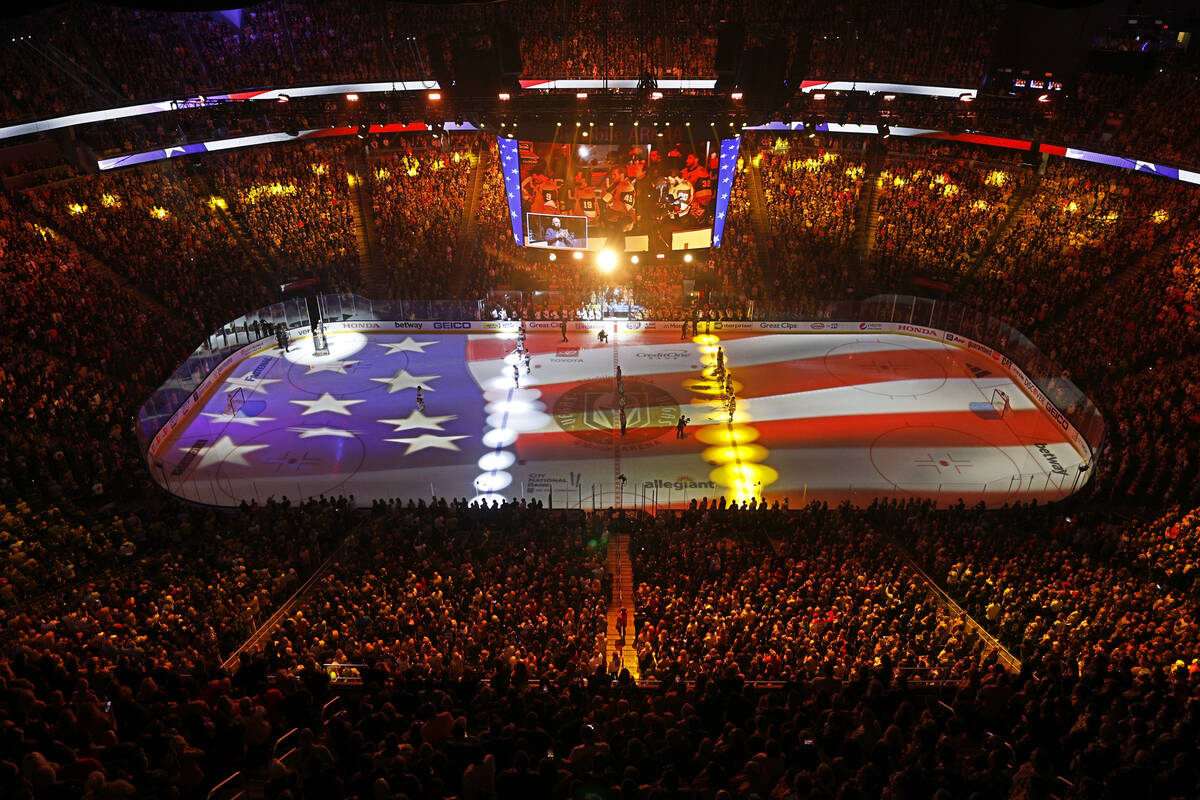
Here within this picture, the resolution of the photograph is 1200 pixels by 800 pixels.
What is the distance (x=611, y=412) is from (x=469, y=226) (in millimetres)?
18360

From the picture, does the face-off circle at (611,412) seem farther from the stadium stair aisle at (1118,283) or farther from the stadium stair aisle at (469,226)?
the stadium stair aisle at (1118,283)

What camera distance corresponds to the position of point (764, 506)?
21.6 metres

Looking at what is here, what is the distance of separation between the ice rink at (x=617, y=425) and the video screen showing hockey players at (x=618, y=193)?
548cm

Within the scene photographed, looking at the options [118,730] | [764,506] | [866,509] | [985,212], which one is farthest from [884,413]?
[118,730]

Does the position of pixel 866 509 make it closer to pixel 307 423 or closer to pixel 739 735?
pixel 739 735

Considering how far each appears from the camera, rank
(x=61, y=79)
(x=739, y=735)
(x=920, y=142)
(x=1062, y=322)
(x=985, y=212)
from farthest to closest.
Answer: (x=920, y=142) < (x=985, y=212) < (x=61, y=79) < (x=1062, y=322) < (x=739, y=735)

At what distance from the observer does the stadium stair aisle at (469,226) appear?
40.5 m

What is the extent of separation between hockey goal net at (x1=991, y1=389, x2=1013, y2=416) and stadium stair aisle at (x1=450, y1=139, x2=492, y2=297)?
24.9 m

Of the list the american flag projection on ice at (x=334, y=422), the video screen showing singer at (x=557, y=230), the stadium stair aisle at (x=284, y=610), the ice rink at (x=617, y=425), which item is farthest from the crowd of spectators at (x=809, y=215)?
the stadium stair aisle at (x=284, y=610)

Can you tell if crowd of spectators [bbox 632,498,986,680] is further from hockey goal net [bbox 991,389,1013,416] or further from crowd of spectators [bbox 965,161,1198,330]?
crowd of spectators [bbox 965,161,1198,330]

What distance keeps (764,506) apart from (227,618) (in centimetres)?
1361

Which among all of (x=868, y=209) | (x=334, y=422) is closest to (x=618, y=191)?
(x=334, y=422)

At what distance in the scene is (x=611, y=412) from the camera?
29.9 metres

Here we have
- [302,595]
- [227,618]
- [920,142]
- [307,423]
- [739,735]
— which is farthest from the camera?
[920,142]
